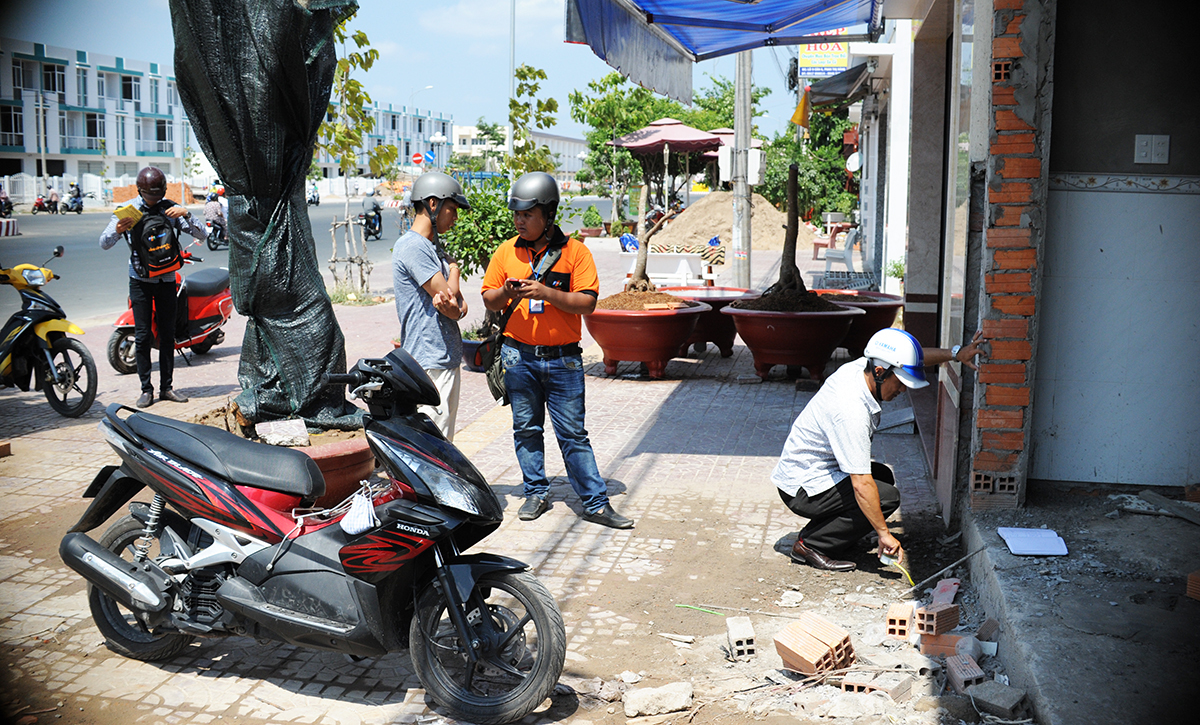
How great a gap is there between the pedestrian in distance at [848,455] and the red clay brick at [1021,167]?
78cm

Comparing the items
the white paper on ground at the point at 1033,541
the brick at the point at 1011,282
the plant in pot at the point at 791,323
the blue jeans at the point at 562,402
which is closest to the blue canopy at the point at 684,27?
the plant in pot at the point at 791,323

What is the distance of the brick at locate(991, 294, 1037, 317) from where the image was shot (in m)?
4.64

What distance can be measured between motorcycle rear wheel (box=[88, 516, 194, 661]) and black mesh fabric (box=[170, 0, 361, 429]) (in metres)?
1.49

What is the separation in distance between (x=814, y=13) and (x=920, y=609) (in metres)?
6.08

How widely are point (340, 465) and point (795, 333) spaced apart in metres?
5.36

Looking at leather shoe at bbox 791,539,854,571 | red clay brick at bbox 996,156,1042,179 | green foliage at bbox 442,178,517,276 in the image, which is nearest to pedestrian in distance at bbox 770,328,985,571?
leather shoe at bbox 791,539,854,571

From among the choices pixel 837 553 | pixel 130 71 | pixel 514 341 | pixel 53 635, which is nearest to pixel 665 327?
pixel 514 341

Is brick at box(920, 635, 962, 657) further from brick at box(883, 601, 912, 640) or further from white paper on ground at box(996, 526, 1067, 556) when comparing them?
white paper on ground at box(996, 526, 1067, 556)

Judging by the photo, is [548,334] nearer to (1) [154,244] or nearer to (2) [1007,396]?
(2) [1007,396]

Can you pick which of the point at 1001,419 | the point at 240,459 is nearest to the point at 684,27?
the point at 1001,419

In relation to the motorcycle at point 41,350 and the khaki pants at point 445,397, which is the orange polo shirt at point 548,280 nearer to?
the khaki pants at point 445,397

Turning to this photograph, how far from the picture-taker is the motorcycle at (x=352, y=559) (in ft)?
11.3

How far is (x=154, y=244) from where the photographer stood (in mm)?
7984

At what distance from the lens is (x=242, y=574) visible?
12.0 ft
